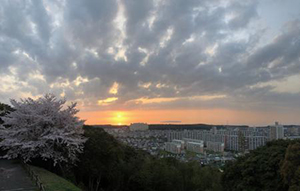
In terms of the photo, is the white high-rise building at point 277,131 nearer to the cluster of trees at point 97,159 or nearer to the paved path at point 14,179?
the cluster of trees at point 97,159

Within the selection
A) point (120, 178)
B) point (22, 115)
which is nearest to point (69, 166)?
point (22, 115)

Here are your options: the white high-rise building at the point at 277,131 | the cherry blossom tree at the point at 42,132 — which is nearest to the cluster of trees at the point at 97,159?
the cherry blossom tree at the point at 42,132

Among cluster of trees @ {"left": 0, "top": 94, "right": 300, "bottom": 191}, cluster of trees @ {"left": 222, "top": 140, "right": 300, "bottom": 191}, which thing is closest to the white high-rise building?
cluster of trees @ {"left": 0, "top": 94, "right": 300, "bottom": 191}

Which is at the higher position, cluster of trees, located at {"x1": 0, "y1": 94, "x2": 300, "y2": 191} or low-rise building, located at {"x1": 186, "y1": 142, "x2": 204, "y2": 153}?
cluster of trees, located at {"x1": 0, "y1": 94, "x2": 300, "y2": 191}

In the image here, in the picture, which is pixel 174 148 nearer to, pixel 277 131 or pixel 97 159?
pixel 277 131

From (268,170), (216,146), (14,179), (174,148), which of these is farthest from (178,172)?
(216,146)

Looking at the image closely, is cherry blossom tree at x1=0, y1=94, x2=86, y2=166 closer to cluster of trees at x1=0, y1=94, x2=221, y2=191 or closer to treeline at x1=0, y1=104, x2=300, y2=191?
cluster of trees at x1=0, y1=94, x2=221, y2=191
